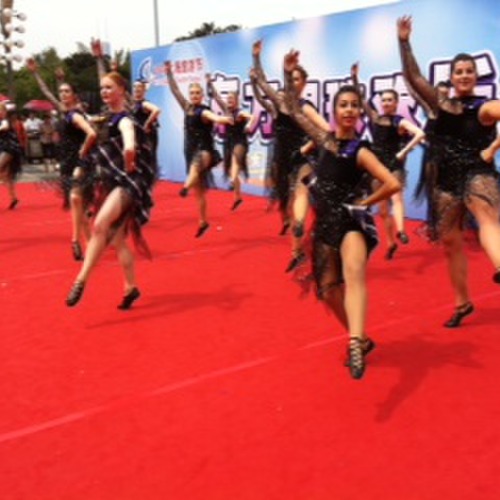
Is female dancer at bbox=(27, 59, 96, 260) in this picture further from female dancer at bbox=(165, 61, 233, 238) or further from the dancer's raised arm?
the dancer's raised arm

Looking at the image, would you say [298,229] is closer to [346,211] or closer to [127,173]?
[127,173]

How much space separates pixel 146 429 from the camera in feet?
10.9

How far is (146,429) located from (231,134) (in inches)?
335

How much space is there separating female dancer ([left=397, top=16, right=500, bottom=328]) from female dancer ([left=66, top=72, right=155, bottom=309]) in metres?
2.13

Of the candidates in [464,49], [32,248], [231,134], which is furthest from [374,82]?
[32,248]

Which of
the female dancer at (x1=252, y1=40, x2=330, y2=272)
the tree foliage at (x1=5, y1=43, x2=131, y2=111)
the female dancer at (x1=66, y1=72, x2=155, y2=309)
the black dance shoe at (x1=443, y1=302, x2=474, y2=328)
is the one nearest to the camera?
the black dance shoe at (x1=443, y1=302, x2=474, y2=328)

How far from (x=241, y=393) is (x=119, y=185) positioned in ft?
7.08

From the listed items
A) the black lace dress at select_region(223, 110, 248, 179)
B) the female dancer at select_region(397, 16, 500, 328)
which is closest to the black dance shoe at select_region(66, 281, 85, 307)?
the female dancer at select_region(397, 16, 500, 328)

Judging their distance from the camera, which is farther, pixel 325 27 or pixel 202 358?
pixel 325 27

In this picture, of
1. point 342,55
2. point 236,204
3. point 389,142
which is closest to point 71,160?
point 389,142

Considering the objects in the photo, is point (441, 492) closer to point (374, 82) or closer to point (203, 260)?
point (203, 260)

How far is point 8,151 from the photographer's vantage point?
1110 cm

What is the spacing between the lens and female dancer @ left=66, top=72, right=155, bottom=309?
4.96 m

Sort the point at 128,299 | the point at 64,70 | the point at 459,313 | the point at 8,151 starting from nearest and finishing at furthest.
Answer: the point at 459,313 < the point at 128,299 < the point at 8,151 < the point at 64,70
